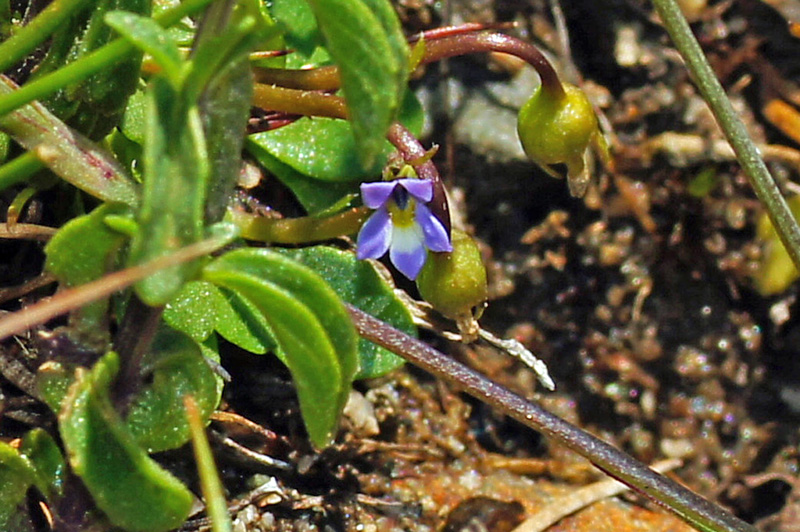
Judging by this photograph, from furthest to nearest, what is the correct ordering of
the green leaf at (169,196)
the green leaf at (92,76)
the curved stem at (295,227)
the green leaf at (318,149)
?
the green leaf at (318,149) < the curved stem at (295,227) < the green leaf at (92,76) < the green leaf at (169,196)

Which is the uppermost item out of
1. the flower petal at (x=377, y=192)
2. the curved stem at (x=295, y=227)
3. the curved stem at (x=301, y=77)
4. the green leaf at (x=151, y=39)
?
the green leaf at (x=151, y=39)

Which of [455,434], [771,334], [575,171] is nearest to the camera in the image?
[575,171]

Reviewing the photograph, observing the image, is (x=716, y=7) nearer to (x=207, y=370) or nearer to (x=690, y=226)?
(x=690, y=226)

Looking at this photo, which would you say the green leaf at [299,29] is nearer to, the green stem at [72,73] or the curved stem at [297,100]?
the curved stem at [297,100]

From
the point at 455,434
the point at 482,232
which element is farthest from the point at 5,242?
Result: the point at 482,232

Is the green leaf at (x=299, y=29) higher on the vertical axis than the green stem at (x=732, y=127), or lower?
higher

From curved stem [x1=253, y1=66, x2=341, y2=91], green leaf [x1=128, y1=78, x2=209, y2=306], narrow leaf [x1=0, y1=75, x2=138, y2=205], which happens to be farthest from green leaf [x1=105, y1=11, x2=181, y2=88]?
curved stem [x1=253, y1=66, x2=341, y2=91]

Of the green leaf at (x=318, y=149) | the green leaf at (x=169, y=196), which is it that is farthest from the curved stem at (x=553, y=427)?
the green leaf at (x=169, y=196)
